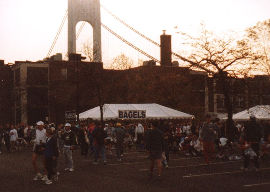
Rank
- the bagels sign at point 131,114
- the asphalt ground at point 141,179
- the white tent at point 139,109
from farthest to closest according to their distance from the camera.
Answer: the white tent at point 139,109 → the bagels sign at point 131,114 → the asphalt ground at point 141,179

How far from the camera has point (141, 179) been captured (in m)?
14.6

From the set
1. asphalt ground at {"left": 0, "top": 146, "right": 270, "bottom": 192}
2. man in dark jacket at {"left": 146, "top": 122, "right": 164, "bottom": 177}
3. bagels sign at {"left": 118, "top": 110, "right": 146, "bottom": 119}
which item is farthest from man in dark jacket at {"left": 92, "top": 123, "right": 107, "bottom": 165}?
bagels sign at {"left": 118, "top": 110, "right": 146, "bottom": 119}

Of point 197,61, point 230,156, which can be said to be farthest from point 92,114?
point 230,156

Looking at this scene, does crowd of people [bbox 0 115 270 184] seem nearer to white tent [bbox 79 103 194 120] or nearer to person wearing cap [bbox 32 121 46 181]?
person wearing cap [bbox 32 121 46 181]

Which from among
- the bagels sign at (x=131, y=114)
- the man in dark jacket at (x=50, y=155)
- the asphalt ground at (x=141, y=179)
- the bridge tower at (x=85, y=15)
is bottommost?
the asphalt ground at (x=141, y=179)

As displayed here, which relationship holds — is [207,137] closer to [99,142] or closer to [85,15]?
[99,142]

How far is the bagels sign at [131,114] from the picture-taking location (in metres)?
32.9

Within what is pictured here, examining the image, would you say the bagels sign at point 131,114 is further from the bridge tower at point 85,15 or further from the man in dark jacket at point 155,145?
the bridge tower at point 85,15

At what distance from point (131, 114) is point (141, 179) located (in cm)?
1854

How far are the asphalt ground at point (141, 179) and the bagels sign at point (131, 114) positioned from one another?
44.0 ft

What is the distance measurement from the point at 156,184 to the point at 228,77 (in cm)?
1493

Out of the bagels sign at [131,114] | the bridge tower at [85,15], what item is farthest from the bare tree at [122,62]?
the bagels sign at [131,114]

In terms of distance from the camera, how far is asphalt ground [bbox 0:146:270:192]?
41.4 ft

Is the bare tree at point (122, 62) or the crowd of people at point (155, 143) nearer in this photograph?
the crowd of people at point (155, 143)
